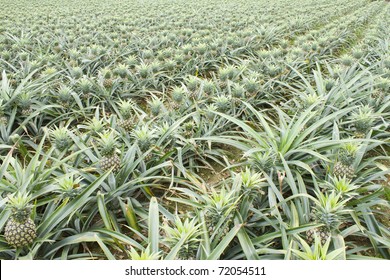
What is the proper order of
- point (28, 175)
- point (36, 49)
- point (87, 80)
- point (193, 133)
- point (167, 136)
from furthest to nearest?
point (36, 49) → point (87, 80) → point (193, 133) → point (167, 136) → point (28, 175)

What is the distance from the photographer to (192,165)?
2.24 meters

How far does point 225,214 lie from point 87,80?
2.21 m

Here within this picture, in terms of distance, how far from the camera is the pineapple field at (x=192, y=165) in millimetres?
1399

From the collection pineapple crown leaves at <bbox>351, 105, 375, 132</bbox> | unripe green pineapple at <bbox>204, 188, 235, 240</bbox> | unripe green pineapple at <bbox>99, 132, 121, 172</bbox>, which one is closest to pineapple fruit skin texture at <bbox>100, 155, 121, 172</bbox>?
unripe green pineapple at <bbox>99, 132, 121, 172</bbox>

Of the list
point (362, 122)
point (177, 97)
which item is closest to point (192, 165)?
point (177, 97)

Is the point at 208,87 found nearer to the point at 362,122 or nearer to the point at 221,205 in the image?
the point at 362,122

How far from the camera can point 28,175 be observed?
1.61 metres

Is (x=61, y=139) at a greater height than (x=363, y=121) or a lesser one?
lesser

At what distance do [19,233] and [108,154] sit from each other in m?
0.59

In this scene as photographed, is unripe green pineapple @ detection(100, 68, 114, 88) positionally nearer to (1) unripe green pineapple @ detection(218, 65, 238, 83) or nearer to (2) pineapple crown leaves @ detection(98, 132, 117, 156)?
(1) unripe green pineapple @ detection(218, 65, 238, 83)

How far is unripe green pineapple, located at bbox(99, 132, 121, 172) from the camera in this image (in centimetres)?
171

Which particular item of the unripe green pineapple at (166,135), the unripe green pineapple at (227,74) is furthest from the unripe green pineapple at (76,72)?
the unripe green pineapple at (166,135)

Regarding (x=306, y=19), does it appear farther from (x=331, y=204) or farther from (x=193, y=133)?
(x=331, y=204)

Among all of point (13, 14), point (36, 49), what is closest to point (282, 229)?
point (36, 49)
